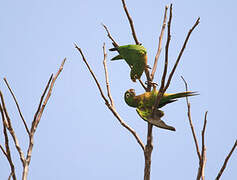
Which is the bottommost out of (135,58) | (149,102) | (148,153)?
(148,153)

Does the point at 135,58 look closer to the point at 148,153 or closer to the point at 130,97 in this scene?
the point at 130,97

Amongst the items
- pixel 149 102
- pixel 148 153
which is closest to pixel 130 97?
pixel 149 102

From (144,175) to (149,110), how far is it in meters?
0.18

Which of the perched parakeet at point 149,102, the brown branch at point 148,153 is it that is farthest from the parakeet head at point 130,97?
the brown branch at point 148,153

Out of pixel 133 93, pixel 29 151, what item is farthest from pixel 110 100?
pixel 29 151

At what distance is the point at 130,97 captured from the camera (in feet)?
2.89

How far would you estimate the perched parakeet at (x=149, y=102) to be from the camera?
797mm

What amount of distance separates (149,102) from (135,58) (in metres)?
0.14

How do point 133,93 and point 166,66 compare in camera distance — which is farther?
point 133,93

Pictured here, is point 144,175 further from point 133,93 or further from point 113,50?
point 113,50

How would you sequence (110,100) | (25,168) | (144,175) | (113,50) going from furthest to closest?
(113,50)
(110,100)
(144,175)
(25,168)

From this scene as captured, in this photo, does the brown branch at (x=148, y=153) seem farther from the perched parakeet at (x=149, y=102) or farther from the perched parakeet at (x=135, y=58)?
the perched parakeet at (x=135, y=58)

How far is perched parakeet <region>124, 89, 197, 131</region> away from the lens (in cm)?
80

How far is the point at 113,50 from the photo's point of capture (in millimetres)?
974
